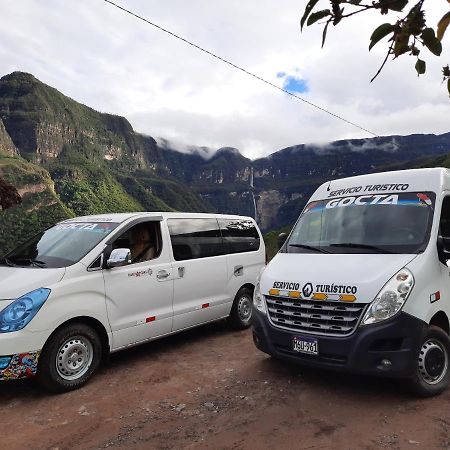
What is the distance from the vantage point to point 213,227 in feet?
21.3

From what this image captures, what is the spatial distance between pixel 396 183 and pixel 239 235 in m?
2.93

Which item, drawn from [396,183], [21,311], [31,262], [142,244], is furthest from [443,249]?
[31,262]

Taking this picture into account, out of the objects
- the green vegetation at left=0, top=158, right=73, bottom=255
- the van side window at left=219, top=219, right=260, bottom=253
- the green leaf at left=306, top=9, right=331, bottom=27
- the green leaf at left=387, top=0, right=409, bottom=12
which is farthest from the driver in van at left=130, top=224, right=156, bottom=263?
the green vegetation at left=0, top=158, right=73, bottom=255

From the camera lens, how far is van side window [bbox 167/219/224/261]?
570 centimetres

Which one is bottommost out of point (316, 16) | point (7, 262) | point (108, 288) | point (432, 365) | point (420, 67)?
point (432, 365)

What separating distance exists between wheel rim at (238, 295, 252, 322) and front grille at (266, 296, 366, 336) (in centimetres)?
251

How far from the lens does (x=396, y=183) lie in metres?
4.66

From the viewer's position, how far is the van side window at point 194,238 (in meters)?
5.70

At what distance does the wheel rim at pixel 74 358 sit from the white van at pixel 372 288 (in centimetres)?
186

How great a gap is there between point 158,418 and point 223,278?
9.41 ft

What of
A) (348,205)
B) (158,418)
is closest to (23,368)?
(158,418)

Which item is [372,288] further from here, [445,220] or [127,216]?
[127,216]

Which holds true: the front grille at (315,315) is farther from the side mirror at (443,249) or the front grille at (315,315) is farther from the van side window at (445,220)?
the van side window at (445,220)

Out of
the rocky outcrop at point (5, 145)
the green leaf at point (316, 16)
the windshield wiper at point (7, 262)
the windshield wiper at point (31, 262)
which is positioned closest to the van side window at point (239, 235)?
the windshield wiper at point (31, 262)
